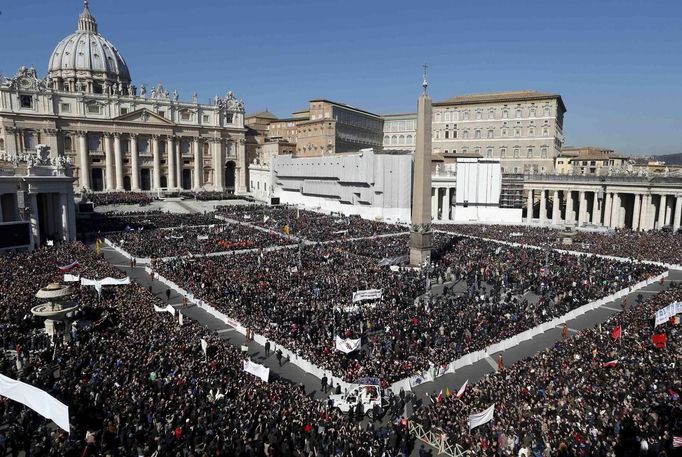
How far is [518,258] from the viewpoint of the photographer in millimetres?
34094

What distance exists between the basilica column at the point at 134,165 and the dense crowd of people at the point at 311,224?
87.6ft

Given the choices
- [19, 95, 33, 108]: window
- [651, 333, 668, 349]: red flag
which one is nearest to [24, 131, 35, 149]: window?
[19, 95, 33, 108]: window

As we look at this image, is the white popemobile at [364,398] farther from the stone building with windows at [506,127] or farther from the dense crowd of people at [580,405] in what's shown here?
the stone building with windows at [506,127]

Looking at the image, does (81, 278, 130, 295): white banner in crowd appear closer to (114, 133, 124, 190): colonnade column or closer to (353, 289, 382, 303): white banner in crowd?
(353, 289, 382, 303): white banner in crowd

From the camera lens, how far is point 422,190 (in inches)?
1377

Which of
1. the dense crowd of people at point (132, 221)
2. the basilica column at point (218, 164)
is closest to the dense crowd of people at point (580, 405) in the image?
the dense crowd of people at point (132, 221)

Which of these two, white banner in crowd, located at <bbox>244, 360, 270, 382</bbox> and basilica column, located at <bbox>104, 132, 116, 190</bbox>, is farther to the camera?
basilica column, located at <bbox>104, 132, 116, 190</bbox>

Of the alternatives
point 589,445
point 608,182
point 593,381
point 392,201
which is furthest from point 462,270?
point 608,182

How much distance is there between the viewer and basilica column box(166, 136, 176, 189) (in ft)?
280

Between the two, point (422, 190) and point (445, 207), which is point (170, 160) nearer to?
point (445, 207)

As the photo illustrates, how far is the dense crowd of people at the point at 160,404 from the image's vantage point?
1112 cm

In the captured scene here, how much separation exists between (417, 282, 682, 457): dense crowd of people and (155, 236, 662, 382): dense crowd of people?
294 cm

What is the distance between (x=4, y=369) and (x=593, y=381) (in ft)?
58.1

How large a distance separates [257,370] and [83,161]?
74711 millimetres
